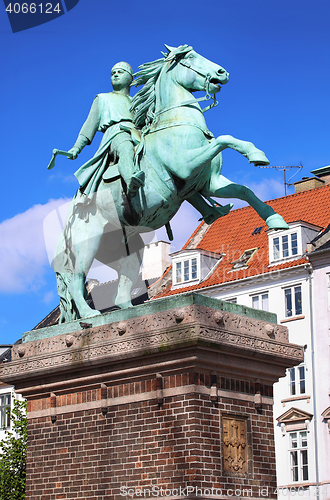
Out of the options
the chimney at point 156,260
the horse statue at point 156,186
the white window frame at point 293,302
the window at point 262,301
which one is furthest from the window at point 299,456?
the horse statue at point 156,186

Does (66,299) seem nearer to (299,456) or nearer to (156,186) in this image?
(156,186)

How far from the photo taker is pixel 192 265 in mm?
41812

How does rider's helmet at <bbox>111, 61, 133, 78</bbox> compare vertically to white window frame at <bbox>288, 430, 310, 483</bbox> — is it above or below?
above

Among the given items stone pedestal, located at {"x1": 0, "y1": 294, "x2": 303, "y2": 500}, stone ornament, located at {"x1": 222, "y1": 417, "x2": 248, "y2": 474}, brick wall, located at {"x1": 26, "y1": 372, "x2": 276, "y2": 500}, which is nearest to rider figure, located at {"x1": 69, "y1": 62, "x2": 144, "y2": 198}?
stone pedestal, located at {"x1": 0, "y1": 294, "x2": 303, "y2": 500}

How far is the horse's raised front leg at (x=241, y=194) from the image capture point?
11038 mm

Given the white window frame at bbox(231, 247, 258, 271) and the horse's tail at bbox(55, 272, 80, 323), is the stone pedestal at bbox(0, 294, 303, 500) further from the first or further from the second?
the white window frame at bbox(231, 247, 258, 271)

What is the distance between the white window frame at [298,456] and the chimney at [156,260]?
14202 millimetres

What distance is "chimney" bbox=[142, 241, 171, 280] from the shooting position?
46.7 metres

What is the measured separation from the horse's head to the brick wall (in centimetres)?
414

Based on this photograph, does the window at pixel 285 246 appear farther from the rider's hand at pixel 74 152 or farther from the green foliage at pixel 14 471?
the rider's hand at pixel 74 152

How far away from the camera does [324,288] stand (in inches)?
1412

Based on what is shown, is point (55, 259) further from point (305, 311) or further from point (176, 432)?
point (305, 311)

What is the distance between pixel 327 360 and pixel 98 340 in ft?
83.2

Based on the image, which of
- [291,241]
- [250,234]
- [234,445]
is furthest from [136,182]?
[250,234]
